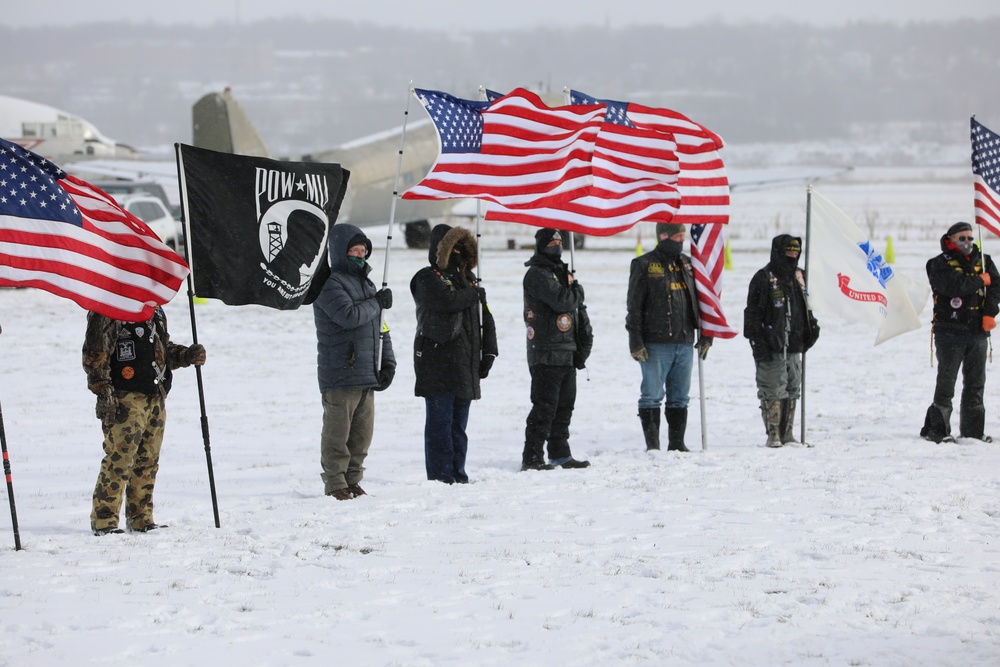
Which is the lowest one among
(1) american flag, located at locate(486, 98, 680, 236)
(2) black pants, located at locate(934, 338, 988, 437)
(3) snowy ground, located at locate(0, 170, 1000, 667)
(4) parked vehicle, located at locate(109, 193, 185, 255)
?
(3) snowy ground, located at locate(0, 170, 1000, 667)

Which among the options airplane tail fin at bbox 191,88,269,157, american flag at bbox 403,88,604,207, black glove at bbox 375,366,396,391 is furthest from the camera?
airplane tail fin at bbox 191,88,269,157

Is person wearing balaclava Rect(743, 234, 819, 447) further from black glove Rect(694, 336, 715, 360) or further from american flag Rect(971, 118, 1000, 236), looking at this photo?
american flag Rect(971, 118, 1000, 236)

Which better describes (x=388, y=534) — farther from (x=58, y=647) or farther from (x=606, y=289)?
(x=606, y=289)

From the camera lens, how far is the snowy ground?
16.7ft

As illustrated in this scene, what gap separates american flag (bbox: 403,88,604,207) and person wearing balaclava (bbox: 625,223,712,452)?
0.92 m

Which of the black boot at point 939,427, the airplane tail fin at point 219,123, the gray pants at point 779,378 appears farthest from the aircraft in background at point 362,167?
the black boot at point 939,427

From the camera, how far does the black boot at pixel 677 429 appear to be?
34.2 feet

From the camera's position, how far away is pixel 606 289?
24.6 metres

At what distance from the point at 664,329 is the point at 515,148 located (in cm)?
199

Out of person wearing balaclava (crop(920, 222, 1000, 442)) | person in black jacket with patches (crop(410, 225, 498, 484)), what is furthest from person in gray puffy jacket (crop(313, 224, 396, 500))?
person wearing balaclava (crop(920, 222, 1000, 442))

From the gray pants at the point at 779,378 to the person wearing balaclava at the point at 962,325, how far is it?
50.2 inches

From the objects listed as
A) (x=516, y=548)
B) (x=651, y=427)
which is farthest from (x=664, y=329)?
(x=516, y=548)

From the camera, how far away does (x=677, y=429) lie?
10.4m

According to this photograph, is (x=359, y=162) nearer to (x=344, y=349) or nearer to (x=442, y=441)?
(x=442, y=441)
